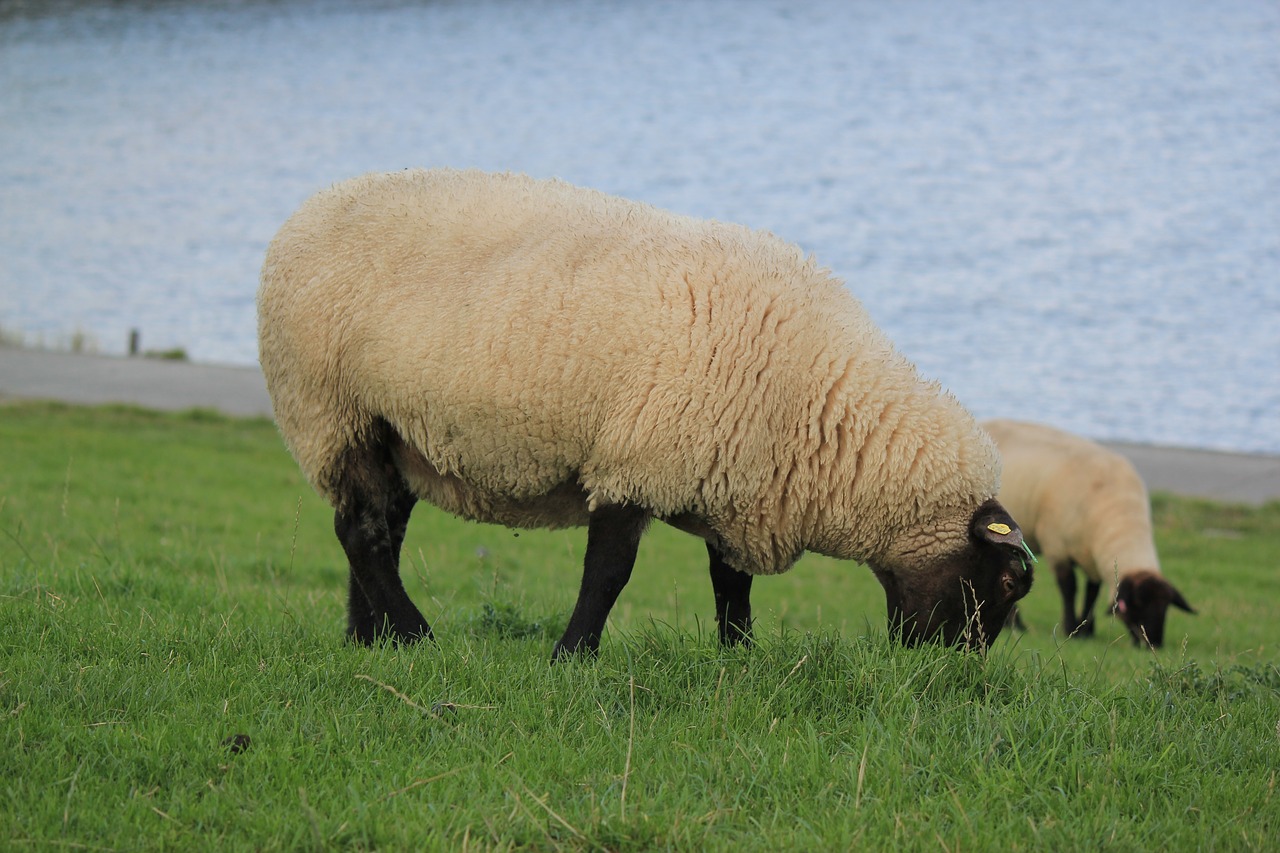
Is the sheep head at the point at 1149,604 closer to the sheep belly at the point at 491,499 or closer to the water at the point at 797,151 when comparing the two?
the sheep belly at the point at 491,499

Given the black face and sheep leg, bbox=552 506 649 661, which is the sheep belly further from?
the black face

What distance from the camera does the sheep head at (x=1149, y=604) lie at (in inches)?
338

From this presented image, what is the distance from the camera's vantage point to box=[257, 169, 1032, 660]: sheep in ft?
13.6

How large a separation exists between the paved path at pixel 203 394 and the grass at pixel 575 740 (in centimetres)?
1071

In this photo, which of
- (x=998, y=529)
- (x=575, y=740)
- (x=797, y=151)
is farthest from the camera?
(x=797, y=151)

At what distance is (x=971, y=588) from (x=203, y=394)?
14285mm

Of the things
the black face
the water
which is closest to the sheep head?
the black face

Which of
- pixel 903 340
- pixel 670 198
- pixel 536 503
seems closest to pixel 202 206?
pixel 670 198

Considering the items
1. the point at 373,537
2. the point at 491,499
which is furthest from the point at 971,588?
the point at 373,537

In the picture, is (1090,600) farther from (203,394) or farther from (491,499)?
(203,394)

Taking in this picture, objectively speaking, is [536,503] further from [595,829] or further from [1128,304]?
[1128,304]

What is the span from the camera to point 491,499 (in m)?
4.57

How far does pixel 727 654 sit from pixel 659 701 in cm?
35

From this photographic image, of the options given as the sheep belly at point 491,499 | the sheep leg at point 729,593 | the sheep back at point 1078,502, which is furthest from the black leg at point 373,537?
the sheep back at point 1078,502
